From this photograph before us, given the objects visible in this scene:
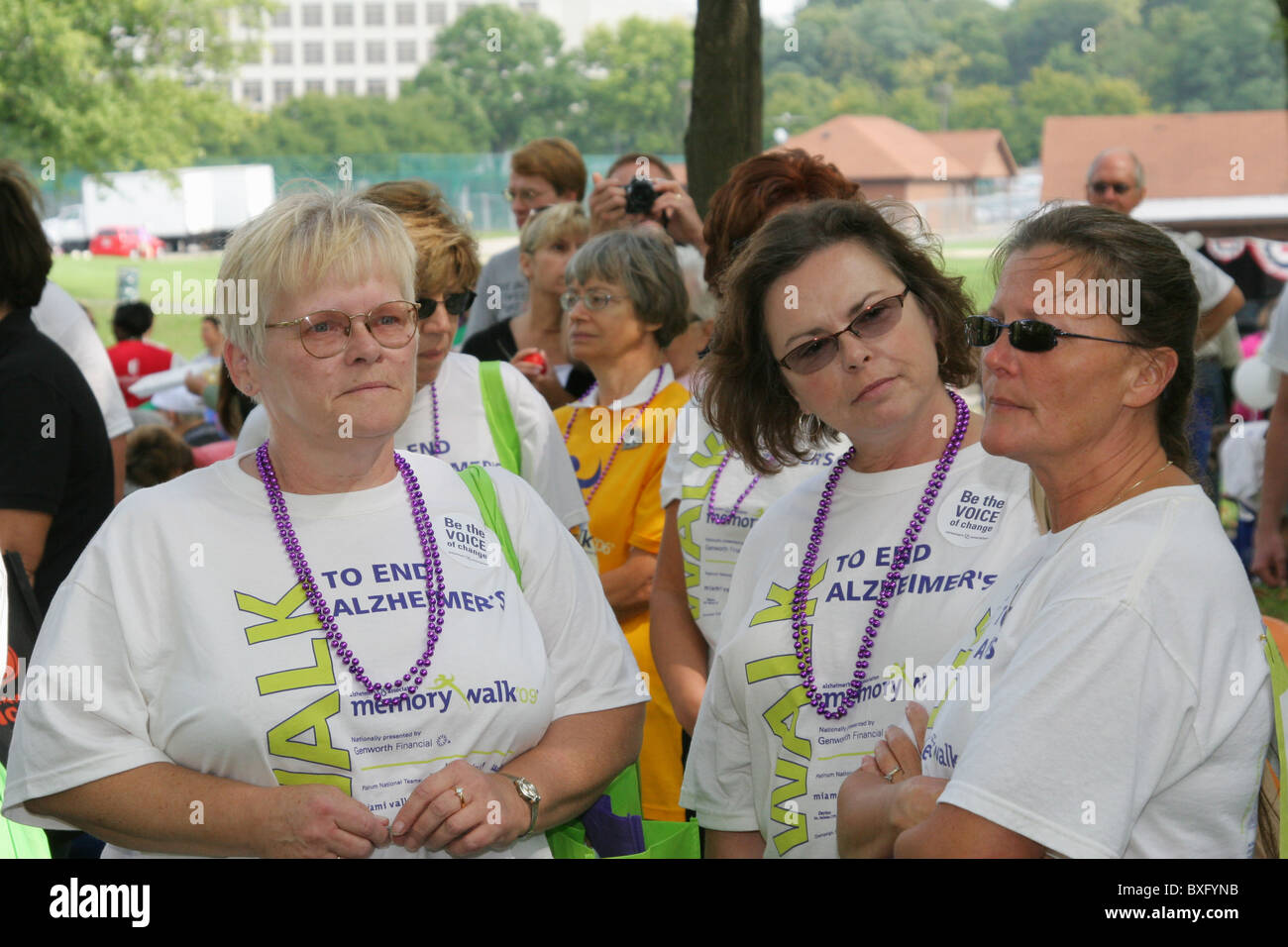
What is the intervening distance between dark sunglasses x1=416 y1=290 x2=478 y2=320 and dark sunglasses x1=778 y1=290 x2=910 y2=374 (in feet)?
3.97

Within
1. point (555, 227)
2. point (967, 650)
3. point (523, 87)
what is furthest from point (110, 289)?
point (967, 650)

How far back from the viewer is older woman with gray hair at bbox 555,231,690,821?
3.70 metres

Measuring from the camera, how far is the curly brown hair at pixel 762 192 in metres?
3.33

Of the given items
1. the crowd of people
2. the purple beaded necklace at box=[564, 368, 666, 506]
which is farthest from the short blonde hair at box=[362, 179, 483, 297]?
the crowd of people

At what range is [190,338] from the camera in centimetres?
2980

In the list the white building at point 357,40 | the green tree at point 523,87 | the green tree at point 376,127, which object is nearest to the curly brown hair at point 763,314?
the green tree at point 523,87

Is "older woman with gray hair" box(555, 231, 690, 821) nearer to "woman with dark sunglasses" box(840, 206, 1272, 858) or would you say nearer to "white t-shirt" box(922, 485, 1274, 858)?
"woman with dark sunglasses" box(840, 206, 1272, 858)

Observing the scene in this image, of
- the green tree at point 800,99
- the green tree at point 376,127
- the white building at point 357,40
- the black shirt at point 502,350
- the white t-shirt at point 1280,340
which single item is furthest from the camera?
the white building at point 357,40

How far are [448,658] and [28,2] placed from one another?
3567 cm

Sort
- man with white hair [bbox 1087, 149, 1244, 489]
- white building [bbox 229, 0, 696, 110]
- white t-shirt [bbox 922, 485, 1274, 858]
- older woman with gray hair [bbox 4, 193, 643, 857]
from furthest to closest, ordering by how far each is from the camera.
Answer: white building [bbox 229, 0, 696, 110] → man with white hair [bbox 1087, 149, 1244, 489] → older woman with gray hair [bbox 4, 193, 643, 857] → white t-shirt [bbox 922, 485, 1274, 858]

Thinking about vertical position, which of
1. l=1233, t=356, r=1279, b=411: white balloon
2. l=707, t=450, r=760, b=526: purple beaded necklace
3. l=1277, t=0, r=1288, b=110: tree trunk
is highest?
l=1277, t=0, r=1288, b=110: tree trunk

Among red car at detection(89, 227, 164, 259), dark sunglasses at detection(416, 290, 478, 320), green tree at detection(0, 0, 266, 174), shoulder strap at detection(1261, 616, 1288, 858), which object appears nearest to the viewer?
shoulder strap at detection(1261, 616, 1288, 858)

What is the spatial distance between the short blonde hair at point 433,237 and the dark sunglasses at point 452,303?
2cm

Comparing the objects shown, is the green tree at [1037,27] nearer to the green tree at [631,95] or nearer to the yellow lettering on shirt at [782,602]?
the green tree at [631,95]
